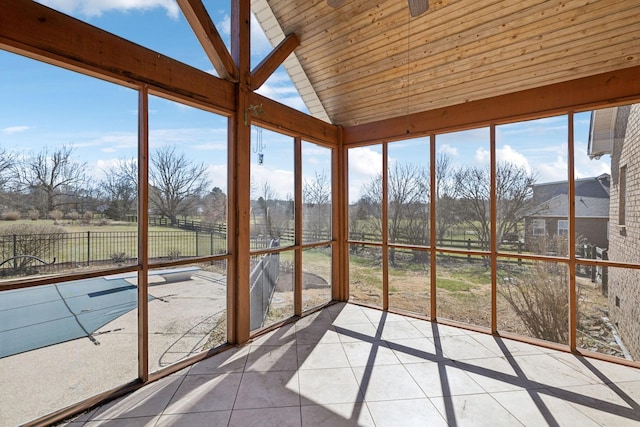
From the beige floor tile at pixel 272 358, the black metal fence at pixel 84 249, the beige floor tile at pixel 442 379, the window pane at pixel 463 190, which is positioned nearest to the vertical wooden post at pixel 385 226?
the window pane at pixel 463 190

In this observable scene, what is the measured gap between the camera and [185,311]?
311 centimetres

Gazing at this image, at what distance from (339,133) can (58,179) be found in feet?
12.9

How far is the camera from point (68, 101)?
241 cm

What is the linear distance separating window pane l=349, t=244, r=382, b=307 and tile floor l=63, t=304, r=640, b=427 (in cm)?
136

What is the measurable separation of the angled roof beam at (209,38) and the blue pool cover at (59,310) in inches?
97.5

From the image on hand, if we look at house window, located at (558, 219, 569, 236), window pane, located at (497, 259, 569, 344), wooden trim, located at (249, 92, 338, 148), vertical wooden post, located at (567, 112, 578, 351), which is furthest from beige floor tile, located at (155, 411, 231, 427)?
house window, located at (558, 219, 569, 236)

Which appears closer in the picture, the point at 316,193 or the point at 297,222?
the point at 297,222

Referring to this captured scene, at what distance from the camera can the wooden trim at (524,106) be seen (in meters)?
3.20

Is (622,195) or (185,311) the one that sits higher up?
(622,195)

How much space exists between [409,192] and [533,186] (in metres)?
1.61

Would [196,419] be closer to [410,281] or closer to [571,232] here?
[410,281]

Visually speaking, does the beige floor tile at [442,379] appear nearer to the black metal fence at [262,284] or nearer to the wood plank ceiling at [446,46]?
the black metal fence at [262,284]

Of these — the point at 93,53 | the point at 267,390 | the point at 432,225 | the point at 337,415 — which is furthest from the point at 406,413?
the point at 93,53

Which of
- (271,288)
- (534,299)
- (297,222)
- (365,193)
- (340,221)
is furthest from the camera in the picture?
(340,221)
